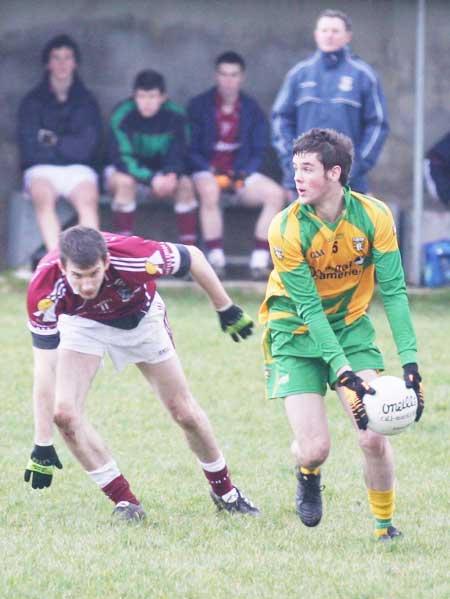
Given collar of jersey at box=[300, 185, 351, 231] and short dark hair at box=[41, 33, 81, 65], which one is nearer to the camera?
collar of jersey at box=[300, 185, 351, 231]

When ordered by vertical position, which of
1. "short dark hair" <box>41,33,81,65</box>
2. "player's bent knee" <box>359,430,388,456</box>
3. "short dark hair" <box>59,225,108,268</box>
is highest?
"short dark hair" <box>59,225,108,268</box>

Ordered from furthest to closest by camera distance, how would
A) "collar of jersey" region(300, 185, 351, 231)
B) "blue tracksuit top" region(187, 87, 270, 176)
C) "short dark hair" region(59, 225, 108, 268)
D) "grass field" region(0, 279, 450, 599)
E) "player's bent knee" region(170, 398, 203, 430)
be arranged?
"blue tracksuit top" region(187, 87, 270, 176), "player's bent knee" region(170, 398, 203, 430), "collar of jersey" region(300, 185, 351, 231), "short dark hair" region(59, 225, 108, 268), "grass field" region(0, 279, 450, 599)

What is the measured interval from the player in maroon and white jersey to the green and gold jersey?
1.53 feet

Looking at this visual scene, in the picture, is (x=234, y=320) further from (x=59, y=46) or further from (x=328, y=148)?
(x=59, y=46)

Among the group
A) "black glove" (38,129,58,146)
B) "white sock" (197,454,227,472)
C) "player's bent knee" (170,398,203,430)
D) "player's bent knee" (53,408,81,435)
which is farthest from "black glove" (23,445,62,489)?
"black glove" (38,129,58,146)

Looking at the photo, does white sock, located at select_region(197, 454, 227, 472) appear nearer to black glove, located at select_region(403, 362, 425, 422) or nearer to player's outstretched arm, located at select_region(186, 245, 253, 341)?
player's outstretched arm, located at select_region(186, 245, 253, 341)

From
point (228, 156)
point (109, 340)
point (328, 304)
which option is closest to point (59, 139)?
point (228, 156)

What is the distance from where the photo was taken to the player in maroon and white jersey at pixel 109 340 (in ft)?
20.3

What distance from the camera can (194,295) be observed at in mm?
12406

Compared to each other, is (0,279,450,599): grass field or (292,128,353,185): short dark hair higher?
(292,128,353,185): short dark hair

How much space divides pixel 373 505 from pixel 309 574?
665 millimetres

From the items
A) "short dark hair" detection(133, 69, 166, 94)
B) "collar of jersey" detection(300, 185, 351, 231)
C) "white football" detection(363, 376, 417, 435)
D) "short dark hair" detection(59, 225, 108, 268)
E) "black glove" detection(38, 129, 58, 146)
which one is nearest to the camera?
"white football" detection(363, 376, 417, 435)

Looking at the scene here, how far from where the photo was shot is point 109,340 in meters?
6.49

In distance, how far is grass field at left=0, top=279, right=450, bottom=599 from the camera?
5414mm
